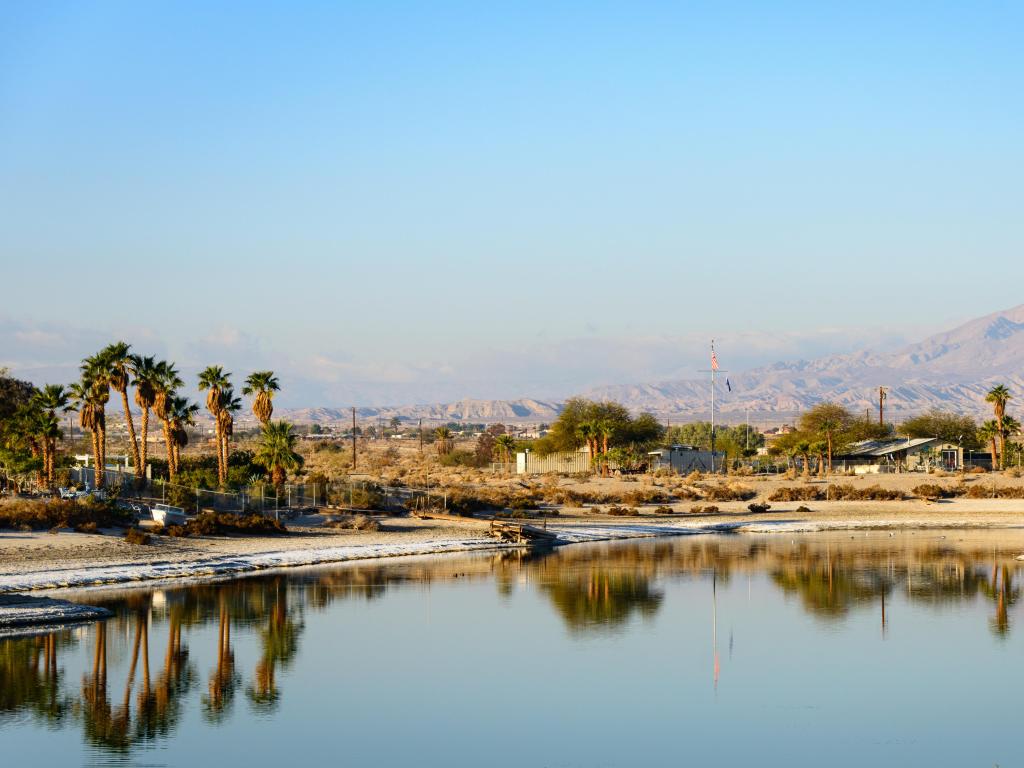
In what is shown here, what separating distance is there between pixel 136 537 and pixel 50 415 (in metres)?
21.8

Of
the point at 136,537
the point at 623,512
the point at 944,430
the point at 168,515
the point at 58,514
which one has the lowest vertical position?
the point at 623,512

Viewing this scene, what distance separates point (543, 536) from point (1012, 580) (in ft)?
65.3

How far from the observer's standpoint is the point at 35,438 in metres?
64.9

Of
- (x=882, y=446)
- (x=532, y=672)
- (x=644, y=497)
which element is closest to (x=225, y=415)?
(x=644, y=497)

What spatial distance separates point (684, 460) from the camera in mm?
109562

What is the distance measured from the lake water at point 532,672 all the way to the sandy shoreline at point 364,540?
2.28 m

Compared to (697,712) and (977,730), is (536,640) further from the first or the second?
(977,730)

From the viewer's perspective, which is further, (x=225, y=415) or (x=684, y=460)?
(x=684, y=460)

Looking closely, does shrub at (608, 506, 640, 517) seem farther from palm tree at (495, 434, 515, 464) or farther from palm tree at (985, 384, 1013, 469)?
palm tree at (495, 434, 515, 464)

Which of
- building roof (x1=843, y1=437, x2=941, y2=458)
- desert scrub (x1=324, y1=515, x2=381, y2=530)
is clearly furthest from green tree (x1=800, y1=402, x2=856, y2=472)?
desert scrub (x1=324, y1=515, x2=381, y2=530)

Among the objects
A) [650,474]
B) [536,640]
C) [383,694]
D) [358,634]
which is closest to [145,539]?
[358,634]

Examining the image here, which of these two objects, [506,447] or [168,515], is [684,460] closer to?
[506,447]

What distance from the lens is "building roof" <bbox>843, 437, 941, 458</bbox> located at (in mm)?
105938

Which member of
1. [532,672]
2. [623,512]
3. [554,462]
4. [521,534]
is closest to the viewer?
[532,672]
